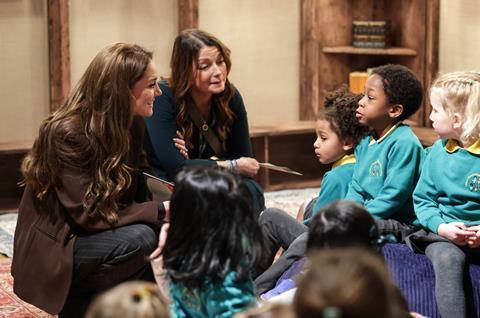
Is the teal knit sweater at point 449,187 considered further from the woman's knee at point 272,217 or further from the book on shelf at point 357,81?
the book on shelf at point 357,81

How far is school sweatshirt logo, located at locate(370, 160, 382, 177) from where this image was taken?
3408 millimetres

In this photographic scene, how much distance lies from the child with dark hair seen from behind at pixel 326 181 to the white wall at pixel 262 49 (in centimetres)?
272

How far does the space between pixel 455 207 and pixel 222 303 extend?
1203 millimetres

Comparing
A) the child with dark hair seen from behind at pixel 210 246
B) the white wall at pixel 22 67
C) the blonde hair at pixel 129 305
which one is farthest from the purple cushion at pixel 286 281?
the white wall at pixel 22 67

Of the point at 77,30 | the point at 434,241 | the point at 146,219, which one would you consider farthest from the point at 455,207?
the point at 77,30

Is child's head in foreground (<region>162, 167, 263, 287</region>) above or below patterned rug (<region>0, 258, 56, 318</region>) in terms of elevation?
above

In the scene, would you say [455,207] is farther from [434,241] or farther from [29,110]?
[29,110]

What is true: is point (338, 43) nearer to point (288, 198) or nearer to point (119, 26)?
point (288, 198)

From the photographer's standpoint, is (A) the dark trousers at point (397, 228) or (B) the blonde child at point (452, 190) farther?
(A) the dark trousers at point (397, 228)

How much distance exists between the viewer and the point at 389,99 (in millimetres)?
3494

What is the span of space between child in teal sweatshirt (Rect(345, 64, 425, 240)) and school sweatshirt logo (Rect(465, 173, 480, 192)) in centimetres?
30

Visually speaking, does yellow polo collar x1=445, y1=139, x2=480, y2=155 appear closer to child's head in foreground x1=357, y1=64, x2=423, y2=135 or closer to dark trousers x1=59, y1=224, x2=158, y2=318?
child's head in foreground x1=357, y1=64, x2=423, y2=135

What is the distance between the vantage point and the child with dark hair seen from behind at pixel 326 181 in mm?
3352

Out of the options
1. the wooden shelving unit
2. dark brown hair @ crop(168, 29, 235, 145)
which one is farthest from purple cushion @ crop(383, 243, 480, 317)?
the wooden shelving unit
